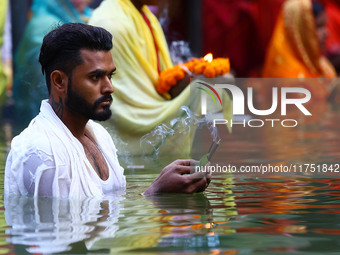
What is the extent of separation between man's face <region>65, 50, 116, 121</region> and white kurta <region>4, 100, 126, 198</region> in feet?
0.40

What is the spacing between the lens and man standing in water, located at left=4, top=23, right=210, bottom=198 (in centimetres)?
420

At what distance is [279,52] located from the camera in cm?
1504

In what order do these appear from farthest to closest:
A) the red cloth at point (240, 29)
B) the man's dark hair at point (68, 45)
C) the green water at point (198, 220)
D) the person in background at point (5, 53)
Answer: the red cloth at point (240, 29) → the person in background at point (5, 53) → the man's dark hair at point (68, 45) → the green water at point (198, 220)

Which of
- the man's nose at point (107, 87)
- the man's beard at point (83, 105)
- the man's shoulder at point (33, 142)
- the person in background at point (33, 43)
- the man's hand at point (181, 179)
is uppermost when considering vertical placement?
the person in background at point (33, 43)

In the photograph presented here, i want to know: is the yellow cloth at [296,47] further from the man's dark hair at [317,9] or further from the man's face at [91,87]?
the man's face at [91,87]

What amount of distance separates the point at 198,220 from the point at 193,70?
269cm

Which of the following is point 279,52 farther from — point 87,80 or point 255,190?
point 87,80

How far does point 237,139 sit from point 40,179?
4.35 m

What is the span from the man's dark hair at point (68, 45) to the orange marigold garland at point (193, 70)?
2302mm

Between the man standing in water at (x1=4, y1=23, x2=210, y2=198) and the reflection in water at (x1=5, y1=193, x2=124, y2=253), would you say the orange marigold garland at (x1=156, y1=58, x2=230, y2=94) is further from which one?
the man standing in water at (x1=4, y1=23, x2=210, y2=198)

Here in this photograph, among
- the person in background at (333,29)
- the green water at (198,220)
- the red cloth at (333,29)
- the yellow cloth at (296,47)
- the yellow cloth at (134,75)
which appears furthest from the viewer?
the red cloth at (333,29)

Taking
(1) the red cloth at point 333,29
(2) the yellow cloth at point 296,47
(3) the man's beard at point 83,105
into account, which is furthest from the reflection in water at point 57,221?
(1) the red cloth at point 333,29

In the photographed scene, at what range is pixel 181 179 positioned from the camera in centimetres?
464

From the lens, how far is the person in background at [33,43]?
29.1 ft
